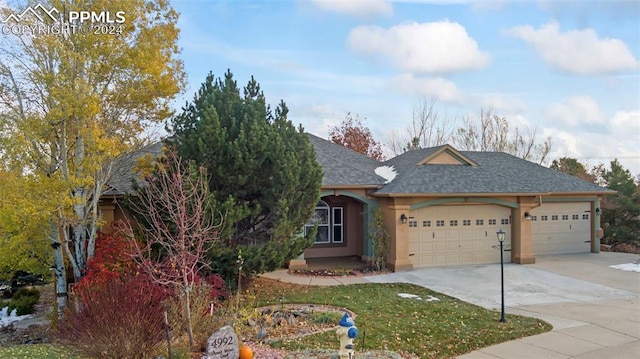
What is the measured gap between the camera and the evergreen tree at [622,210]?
19.7 metres

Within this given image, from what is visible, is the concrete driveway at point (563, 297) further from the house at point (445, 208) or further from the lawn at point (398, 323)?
the house at point (445, 208)

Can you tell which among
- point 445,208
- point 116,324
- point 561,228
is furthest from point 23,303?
point 561,228

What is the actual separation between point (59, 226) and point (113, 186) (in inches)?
82.1

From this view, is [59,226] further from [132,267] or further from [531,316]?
[531,316]

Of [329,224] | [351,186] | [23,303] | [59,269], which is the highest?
[351,186]

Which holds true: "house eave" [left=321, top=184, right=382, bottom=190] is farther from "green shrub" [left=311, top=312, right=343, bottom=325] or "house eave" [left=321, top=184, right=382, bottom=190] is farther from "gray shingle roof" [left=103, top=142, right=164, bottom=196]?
"green shrub" [left=311, top=312, right=343, bottom=325]

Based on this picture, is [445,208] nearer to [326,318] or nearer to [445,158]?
[445,158]

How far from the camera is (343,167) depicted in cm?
1606

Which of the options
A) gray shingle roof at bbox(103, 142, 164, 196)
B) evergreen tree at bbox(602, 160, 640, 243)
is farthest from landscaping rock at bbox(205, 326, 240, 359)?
evergreen tree at bbox(602, 160, 640, 243)

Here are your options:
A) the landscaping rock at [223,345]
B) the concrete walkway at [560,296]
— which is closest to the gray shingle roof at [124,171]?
the concrete walkway at [560,296]

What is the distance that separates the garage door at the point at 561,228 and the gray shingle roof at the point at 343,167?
6311 millimetres

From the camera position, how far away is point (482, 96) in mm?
31297

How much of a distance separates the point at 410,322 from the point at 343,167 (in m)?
8.19

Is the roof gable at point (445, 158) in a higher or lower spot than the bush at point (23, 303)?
higher
